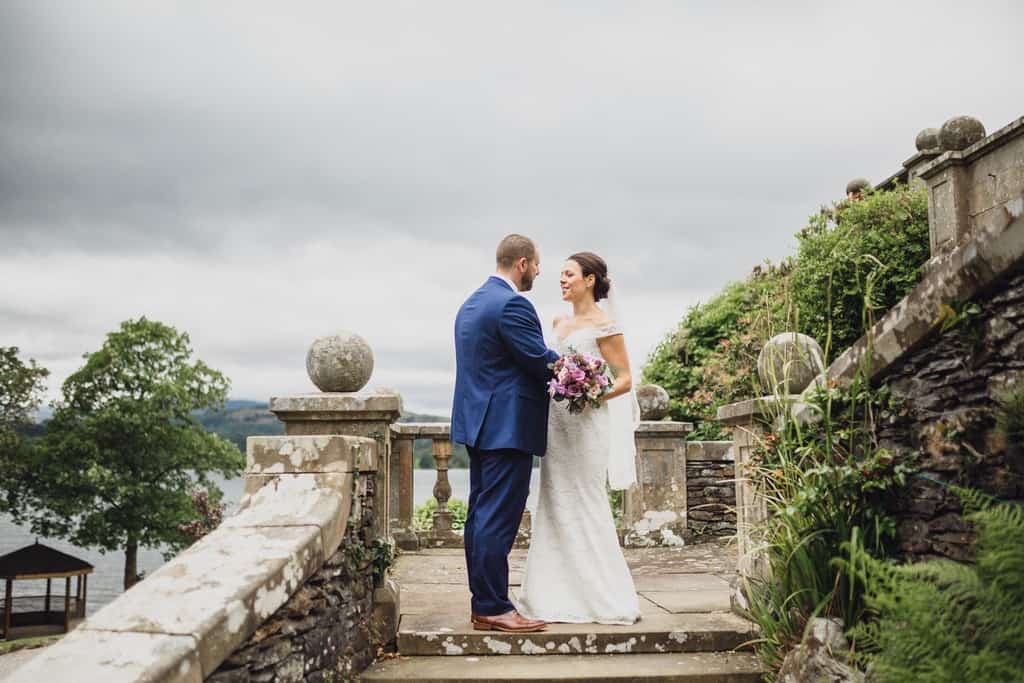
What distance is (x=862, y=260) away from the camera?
442 inches

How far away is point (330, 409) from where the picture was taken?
4.76 meters

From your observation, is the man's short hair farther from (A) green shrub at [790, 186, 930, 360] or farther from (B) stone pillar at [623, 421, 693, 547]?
(A) green shrub at [790, 186, 930, 360]

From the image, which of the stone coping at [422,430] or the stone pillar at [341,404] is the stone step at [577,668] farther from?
the stone coping at [422,430]

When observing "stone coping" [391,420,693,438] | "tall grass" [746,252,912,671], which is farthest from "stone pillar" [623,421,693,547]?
"tall grass" [746,252,912,671]

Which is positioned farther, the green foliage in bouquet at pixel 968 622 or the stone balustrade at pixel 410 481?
the stone balustrade at pixel 410 481

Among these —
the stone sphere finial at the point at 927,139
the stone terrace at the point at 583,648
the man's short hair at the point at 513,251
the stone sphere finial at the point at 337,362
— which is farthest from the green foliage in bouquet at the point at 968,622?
the stone sphere finial at the point at 927,139

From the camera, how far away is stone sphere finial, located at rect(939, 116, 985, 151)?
11.4 meters

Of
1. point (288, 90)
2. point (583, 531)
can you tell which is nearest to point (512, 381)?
point (583, 531)

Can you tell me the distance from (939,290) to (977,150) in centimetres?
877

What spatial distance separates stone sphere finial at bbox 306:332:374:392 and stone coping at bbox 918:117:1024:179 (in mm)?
9145

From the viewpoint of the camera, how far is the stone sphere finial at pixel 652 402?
8711mm

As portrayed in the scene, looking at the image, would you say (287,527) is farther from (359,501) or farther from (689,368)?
(689,368)

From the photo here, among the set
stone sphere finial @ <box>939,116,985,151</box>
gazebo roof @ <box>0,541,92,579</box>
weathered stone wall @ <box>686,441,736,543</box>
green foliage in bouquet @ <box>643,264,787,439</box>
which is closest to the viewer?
weathered stone wall @ <box>686,441,736,543</box>

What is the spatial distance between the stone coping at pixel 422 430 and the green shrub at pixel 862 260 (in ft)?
19.0
